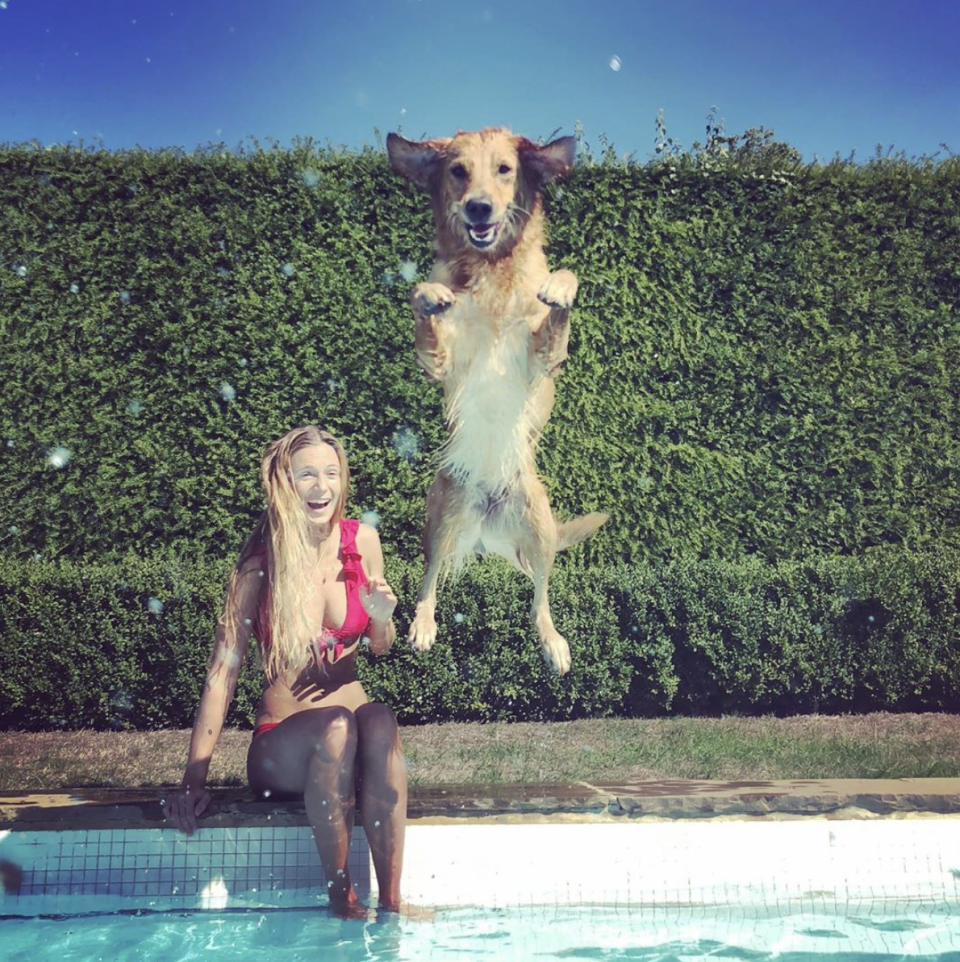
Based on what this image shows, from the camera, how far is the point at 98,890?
370 centimetres

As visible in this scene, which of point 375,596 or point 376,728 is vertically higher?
point 375,596

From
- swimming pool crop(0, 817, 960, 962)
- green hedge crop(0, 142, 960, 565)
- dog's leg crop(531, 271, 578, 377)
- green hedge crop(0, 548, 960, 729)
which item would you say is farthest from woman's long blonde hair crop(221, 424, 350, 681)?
green hedge crop(0, 142, 960, 565)

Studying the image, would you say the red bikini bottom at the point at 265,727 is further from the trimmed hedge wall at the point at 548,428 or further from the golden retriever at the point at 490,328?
the trimmed hedge wall at the point at 548,428

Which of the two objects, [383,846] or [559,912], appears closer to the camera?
[383,846]

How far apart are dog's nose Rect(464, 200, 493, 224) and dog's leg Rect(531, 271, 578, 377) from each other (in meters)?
0.27

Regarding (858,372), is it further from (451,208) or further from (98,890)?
(98,890)

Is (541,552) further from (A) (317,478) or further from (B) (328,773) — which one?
(B) (328,773)

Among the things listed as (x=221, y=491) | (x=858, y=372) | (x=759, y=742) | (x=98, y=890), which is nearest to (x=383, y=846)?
(x=98, y=890)

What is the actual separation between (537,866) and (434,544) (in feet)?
3.89

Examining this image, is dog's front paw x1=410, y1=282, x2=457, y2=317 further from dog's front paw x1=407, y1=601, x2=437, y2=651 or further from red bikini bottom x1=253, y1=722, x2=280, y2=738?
red bikini bottom x1=253, y1=722, x2=280, y2=738

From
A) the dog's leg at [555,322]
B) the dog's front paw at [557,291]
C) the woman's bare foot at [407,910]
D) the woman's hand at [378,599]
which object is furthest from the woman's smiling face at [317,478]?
the woman's bare foot at [407,910]

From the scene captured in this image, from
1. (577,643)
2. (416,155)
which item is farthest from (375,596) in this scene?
(577,643)

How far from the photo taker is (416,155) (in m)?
3.35

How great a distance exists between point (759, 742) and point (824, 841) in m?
2.38
